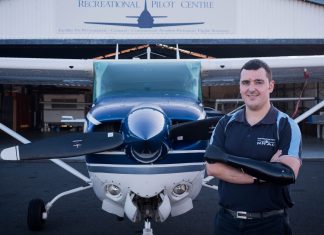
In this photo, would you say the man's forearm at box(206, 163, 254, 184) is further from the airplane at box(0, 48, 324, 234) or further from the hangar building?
the hangar building

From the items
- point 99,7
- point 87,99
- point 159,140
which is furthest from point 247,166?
point 87,99

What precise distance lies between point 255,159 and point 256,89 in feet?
1.22

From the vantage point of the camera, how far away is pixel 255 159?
2.18 m

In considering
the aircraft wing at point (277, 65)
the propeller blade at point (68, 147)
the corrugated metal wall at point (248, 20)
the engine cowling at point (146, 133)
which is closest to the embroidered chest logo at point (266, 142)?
the engine cowling at point (146, 133)

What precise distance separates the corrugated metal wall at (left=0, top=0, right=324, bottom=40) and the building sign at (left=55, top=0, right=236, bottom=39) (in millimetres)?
337

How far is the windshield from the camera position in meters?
4.15

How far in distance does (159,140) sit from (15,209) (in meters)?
3.62

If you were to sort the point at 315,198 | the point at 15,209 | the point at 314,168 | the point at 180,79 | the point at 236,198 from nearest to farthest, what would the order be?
the point at 236,198 < the point at 180,79 < the point at 15,209 < the point at 315,198 < the point at 314,168

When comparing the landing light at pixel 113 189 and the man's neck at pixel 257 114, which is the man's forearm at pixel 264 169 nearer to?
the man's neck at pixel 257 114

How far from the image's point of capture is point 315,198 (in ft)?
21.5

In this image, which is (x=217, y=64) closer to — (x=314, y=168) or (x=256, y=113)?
(x=256, y=113)

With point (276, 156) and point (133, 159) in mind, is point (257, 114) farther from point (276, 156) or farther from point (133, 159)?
point (133, 159)

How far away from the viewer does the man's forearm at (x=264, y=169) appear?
6.52ft

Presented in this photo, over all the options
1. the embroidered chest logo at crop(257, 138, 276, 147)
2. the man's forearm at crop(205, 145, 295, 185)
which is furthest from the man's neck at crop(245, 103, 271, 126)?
the man's forearm at crop(205, 145, 295, 185)
